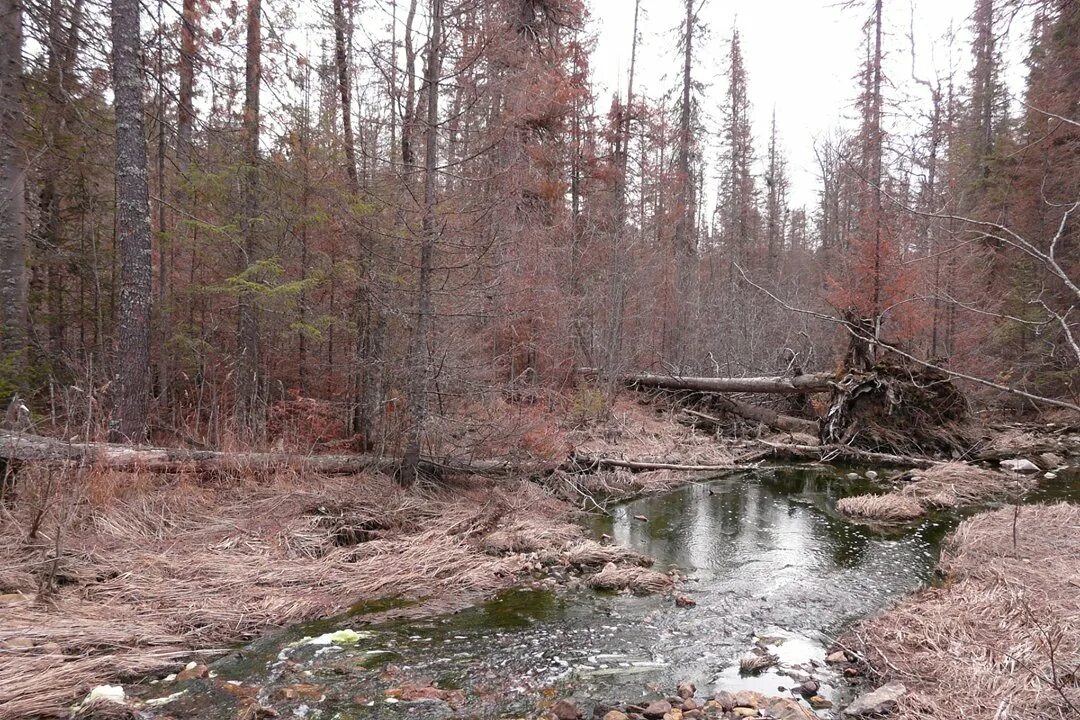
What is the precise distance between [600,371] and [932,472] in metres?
6.86

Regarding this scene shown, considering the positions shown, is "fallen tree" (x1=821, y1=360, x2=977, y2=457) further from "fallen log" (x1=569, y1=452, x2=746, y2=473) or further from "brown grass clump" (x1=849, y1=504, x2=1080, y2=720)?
"brown grass clump" (x1=849, y1=504, x2=1080, y2=720)

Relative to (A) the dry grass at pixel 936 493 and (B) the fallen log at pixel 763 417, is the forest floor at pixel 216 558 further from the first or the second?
(B) the fallen log at pixel 763 417

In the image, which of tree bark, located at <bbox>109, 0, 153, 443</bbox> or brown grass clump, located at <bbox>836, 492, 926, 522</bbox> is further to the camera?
brown grass clump, located at <bbox>836, 492, 926, 522</bbox>

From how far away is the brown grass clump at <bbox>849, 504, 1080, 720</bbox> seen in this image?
3.16m

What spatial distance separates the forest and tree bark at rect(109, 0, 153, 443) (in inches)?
1.5

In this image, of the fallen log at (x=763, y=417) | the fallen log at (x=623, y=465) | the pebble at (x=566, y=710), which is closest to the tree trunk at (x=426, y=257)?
the fallen log at (x=623, y=465)

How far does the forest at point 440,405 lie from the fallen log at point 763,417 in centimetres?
9

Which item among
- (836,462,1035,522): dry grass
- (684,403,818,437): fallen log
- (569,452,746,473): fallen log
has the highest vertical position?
(684,403,818,437): fallen log

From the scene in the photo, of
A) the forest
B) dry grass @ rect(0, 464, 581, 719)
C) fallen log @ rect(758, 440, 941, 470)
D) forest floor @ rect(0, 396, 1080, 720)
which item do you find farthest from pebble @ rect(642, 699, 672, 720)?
fallen log @ rect(758, 440, 941, 470)

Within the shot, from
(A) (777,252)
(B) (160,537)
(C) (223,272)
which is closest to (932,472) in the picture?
(B) (160,537)

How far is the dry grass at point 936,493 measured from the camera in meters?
8.39

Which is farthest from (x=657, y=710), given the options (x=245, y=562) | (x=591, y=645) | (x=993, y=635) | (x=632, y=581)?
(x=245, y=562)

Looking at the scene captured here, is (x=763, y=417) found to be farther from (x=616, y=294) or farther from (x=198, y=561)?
(x=198, y=561)

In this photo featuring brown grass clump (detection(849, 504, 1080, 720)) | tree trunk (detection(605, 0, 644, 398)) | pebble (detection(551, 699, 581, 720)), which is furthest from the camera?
tree trunk (detection(605, 0, 644, 398))
